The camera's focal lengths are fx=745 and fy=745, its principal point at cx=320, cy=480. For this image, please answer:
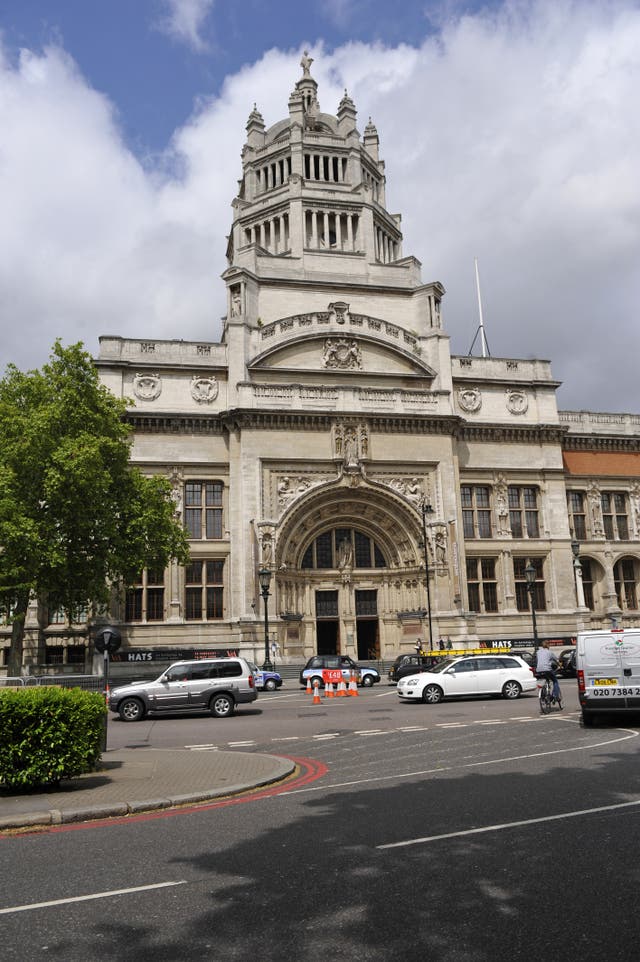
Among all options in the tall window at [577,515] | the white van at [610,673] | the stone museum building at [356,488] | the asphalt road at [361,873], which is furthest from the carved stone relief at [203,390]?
the asphalt road at [361,873]

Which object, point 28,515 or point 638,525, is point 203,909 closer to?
point 28,515

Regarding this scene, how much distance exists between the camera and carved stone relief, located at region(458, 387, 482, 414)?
147ft

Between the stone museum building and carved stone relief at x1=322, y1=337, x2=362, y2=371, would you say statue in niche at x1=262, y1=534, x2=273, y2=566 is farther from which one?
carved stone relief at x1=322, y1=337, x2=362, y2=371

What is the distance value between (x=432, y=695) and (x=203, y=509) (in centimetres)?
2049

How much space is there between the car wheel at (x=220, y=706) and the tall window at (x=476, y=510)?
970 inches

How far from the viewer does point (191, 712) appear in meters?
22.8

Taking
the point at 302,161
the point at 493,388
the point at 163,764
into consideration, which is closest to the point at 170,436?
the point at 493,388

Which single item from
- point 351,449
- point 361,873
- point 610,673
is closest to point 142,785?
point 361,873

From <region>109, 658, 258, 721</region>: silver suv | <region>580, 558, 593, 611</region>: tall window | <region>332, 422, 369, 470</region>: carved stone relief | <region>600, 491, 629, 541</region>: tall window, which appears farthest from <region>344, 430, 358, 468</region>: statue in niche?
<region>109, 658, 258, 721</region>: silver suv

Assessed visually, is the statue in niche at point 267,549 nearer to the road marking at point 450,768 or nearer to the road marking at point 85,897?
the road marking at point 450,768

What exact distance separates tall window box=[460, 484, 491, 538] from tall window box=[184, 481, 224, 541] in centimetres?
1411

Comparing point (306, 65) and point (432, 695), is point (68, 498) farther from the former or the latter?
point (306, 65)

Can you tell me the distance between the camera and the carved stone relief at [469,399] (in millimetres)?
44656

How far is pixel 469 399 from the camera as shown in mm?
44812
